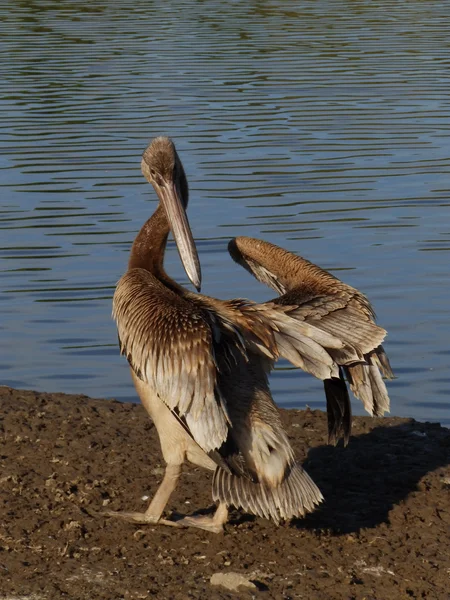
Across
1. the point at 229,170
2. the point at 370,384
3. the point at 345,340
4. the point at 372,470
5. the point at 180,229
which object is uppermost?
the point at 180,229

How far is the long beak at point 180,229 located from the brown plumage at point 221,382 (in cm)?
17

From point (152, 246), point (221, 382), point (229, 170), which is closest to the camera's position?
point (221, 382)

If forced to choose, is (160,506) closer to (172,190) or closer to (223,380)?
(223,380)

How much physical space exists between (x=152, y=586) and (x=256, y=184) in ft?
25.3

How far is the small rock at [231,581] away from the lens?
4395mm

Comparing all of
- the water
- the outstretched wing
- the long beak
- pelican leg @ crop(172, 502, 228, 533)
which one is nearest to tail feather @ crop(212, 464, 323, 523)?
the outstretched wing

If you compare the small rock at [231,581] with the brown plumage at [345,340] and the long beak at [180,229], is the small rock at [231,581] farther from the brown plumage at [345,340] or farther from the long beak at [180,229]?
the long beak at [180,229]

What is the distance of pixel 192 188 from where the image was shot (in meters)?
11.8

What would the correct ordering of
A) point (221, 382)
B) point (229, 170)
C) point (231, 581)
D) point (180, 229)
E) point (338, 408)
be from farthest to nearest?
1. point (229, 170)
2. point (180, 229)
3. point (338, 408)
4. point (221, 382)
5. point (231, 581)

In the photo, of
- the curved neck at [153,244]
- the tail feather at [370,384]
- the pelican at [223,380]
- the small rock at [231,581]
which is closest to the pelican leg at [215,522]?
the pelican at [223,380]

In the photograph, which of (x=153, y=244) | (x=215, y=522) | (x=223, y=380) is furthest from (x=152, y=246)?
(x=215, y=522)

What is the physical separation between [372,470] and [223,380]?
3.67ft

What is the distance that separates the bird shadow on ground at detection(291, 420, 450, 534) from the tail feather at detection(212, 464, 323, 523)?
0.47 m

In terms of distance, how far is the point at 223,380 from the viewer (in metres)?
4.81
